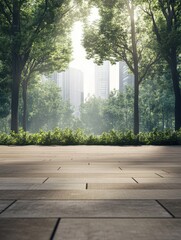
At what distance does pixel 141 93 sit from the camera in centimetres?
6500

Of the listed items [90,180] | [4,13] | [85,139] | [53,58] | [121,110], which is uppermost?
[4,13]

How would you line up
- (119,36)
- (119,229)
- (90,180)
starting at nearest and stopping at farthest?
(119,229), (90,180), (119,36)

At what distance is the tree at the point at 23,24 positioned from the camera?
22761mm

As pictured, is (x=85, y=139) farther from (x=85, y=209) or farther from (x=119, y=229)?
(x=119, y=229)

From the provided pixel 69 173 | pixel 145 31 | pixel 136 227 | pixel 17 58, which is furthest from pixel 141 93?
pixel 136 227

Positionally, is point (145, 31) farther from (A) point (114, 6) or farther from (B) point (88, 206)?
(B) point (88, 206)

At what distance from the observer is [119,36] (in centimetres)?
2834

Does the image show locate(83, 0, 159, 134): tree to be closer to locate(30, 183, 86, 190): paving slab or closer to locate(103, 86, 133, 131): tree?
locate(30, 183, 86, 190): paving slab

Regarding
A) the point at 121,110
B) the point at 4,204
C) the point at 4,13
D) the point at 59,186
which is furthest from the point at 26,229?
the point at 121,110

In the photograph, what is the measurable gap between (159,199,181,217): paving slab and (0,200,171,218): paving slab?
8 centimetres

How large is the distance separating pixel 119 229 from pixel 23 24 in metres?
24.9

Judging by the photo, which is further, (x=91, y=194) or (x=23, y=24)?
(x=23, y=24)

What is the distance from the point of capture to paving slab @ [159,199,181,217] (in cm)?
364

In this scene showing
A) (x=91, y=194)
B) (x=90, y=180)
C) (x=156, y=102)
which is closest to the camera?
(x=91, y=194)
